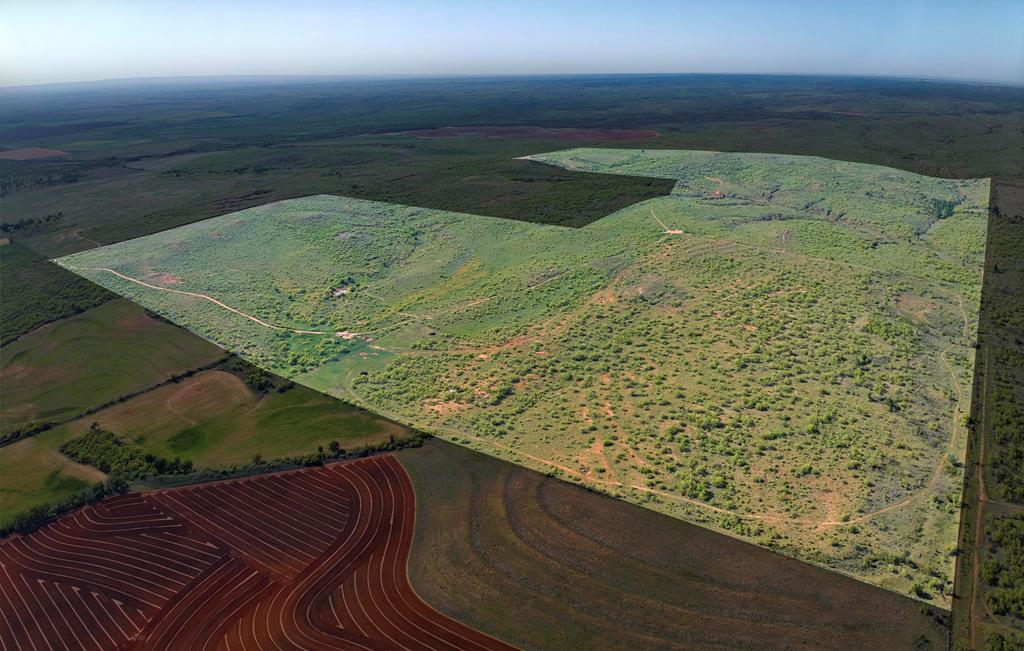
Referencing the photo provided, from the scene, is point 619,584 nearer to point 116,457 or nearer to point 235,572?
point 235,572

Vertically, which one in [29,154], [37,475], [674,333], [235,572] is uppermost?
[29,154]

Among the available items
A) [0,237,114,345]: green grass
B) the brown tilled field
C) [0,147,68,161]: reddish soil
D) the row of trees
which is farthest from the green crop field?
[0,147,68,161]: reddish soil

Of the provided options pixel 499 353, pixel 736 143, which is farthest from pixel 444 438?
pixel 736 143

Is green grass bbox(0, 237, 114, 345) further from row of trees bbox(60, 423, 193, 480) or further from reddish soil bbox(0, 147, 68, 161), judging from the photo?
reddish soil bbox(0, 147, 68, 161)

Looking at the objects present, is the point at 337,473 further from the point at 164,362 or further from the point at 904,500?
the point at 904,500

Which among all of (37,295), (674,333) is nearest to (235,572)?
(674,333)

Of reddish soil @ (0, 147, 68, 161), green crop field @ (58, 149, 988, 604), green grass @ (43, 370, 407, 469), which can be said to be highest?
reddish soil @ (0, 147, 68, 161)
